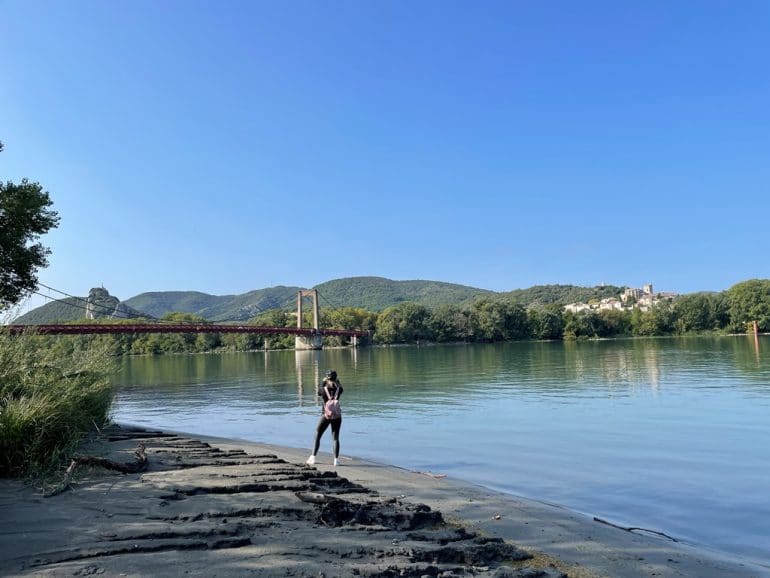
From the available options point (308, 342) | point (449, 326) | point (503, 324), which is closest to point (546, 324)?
point (503, 324)

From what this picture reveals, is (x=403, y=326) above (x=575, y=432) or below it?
above

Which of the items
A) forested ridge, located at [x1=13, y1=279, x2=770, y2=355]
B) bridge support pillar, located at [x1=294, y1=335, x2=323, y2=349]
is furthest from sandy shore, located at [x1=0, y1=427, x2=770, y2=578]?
forested ridge, located at [x1=13, y1=279, x2=770, y2=355]

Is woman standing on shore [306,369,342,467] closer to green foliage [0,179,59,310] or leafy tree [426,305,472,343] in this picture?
green foliage [0,179,59,310]

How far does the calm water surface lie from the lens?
847 cm

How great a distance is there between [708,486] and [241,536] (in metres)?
8.28

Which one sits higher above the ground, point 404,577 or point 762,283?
point 762,283

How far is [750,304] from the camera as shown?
354ft

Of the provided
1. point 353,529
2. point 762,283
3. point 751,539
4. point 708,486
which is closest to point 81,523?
point 353,529

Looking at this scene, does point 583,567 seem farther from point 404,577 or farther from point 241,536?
point 241,536

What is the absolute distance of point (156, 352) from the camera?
116 meters

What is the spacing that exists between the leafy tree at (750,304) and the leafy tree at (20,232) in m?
121

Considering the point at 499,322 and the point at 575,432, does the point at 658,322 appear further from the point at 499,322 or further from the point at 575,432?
the point at 575,432

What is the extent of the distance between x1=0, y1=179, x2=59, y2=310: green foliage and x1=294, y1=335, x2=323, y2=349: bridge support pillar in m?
87.4

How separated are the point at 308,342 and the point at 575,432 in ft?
306
